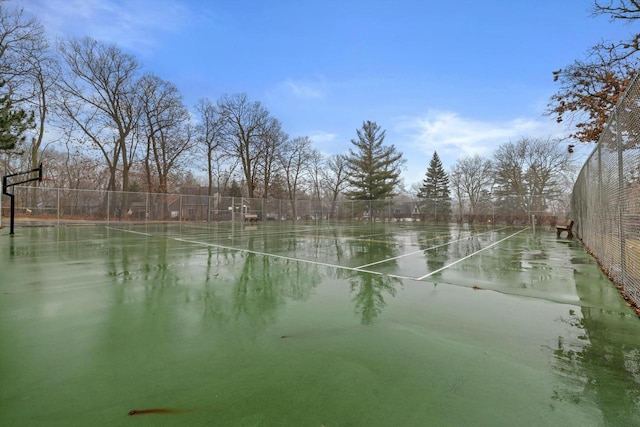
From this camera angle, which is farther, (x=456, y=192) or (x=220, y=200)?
(x=456, y=192)

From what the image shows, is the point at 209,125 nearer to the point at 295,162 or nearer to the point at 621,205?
the point at 295,162

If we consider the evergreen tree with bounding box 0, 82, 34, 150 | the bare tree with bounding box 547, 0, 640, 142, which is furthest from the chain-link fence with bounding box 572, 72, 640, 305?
the evergreen tree with bounding box 0, 82, 34, 150

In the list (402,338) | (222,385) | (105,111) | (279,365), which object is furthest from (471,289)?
(105,111)

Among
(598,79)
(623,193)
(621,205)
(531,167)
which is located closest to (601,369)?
(623,193)

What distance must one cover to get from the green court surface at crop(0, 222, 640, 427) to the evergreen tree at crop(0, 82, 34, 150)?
32.5 feet

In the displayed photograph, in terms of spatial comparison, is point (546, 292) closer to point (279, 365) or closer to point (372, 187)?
point (279, 365)

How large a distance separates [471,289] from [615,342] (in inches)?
73.4

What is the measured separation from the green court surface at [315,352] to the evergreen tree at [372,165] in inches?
1256

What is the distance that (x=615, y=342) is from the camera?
8.70 feet

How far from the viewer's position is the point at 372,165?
3694cm

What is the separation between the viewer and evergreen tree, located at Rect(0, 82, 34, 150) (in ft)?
36.5

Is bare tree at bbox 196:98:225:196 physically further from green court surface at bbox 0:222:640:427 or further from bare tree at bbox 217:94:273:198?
green court surface at bbox 0:222:640:427

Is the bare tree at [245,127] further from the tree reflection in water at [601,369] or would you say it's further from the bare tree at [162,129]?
the tree reflection in water at [601,369]

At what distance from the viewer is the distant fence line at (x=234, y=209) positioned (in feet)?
64.2
